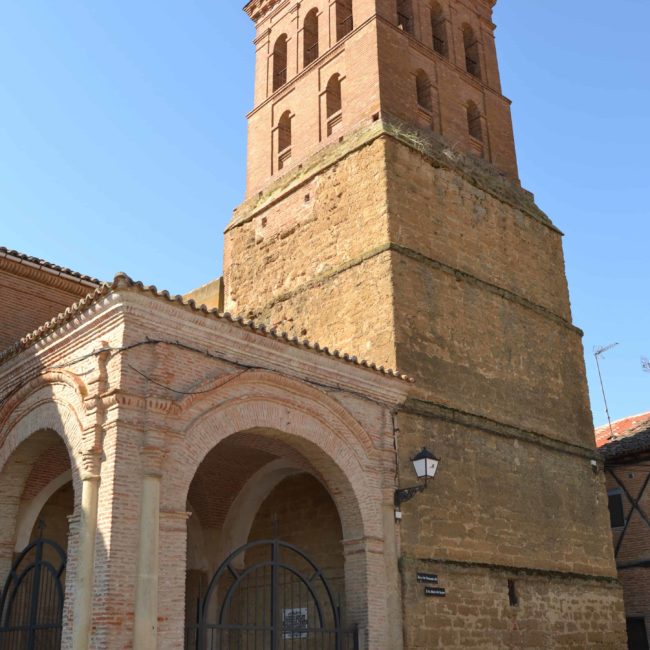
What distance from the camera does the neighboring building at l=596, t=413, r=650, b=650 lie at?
16844 millimetres

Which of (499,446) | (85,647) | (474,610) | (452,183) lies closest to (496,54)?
(452,183)

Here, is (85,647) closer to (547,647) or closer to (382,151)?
(547,647)

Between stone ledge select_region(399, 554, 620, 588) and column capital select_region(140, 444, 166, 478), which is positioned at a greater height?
column capital select_region(140, 444, 166, 478)

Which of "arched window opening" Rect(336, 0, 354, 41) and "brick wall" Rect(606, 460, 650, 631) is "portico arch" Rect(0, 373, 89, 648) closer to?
"arched window opening" Rect(336, 0, 354, 41)

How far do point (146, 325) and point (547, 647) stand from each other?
815 centimetres

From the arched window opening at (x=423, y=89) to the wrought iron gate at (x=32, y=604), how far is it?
11531 mm

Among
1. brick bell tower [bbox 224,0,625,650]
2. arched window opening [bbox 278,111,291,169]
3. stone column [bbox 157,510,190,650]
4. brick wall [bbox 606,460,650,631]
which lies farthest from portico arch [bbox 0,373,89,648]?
brick wall [bbox 606,460,650,631]

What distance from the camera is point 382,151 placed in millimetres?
14688

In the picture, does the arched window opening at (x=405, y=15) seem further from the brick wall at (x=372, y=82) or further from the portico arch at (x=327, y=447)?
the portico arch at (x=327, y=447)

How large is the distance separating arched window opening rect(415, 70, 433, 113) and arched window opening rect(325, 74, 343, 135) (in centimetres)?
166

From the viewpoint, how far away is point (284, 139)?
59.7 ft

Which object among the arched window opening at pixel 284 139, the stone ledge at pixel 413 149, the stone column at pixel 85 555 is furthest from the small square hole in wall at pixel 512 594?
the arched window opening at pixel 284 139

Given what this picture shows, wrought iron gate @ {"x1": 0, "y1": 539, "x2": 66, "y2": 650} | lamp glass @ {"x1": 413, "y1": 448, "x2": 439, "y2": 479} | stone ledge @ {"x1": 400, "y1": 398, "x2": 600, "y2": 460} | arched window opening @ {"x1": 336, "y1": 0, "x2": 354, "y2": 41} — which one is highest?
arched window opening @ {"x1": 336, "y1": 0, "x2": 354, "y2": 41}

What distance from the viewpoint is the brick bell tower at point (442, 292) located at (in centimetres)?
1254
